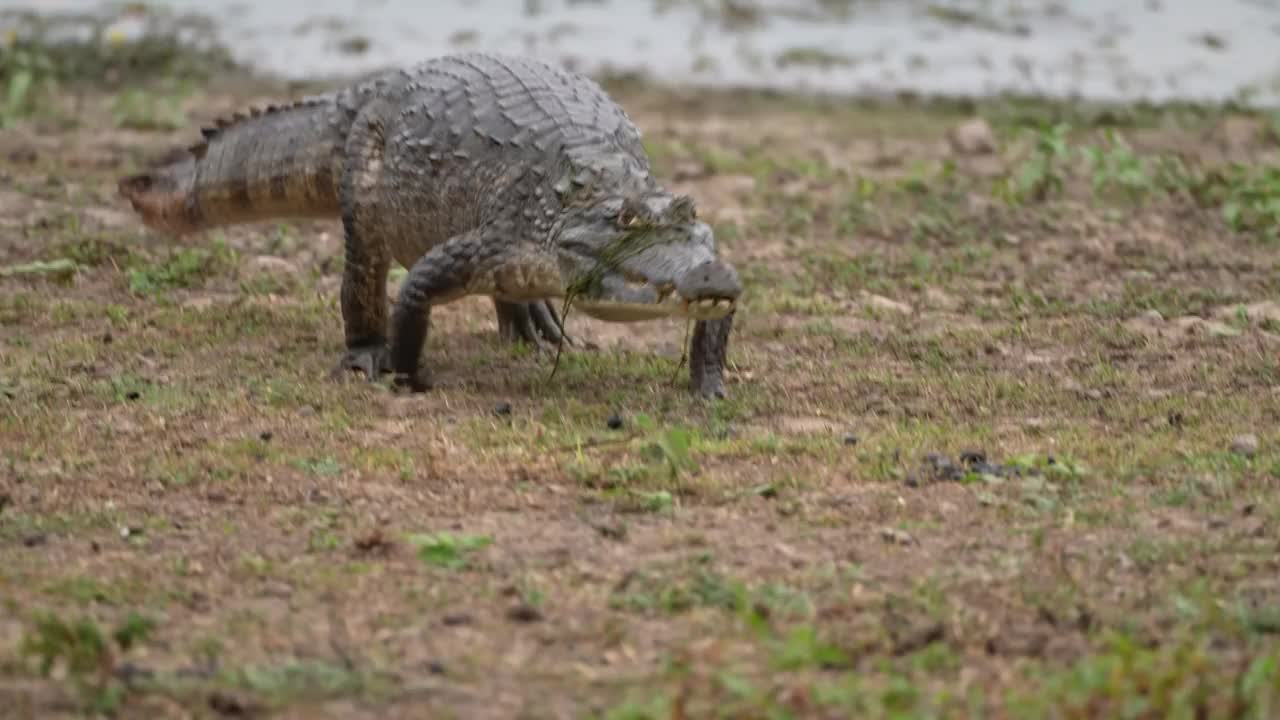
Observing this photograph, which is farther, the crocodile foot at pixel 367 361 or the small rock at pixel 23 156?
the small rock at pixel 23 156

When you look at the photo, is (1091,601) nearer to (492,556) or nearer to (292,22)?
(492,556)

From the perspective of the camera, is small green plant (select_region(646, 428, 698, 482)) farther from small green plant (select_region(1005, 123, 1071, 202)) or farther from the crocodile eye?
small green plant (select_region(1005, 123, 1071, 202))

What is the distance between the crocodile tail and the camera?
7684 mm

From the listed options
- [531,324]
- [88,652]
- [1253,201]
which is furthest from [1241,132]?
[88,652]

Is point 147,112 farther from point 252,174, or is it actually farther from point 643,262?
point 643,262


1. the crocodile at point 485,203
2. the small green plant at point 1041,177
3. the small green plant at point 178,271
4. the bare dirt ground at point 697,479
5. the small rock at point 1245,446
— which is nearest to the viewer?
the bare dirt ground at point 697,479

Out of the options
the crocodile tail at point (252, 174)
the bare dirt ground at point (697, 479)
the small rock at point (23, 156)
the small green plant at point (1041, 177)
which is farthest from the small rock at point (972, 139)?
the small rock at point (23, 156)

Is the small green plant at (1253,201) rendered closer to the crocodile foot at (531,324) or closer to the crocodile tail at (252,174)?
the crocodile foot at (531,324)

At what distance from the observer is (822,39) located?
15453 millimetres

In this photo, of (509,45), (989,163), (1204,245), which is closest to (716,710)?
(1204,245)

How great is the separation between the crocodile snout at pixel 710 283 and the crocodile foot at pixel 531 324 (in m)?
1.52

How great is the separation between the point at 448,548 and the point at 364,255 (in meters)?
2.59

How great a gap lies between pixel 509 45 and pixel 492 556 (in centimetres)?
993

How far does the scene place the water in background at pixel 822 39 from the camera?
1415cm
